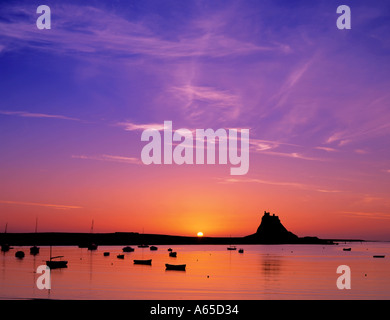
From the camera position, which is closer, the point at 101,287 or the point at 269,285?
the point at 101,287

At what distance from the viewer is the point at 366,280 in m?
87.2
